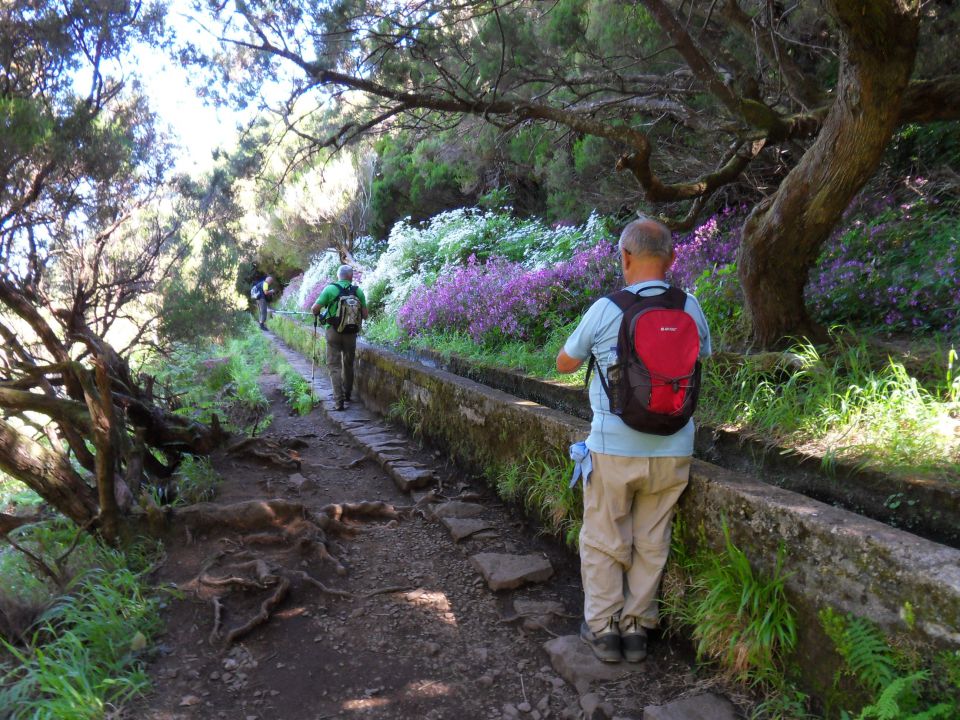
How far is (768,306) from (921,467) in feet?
5.85

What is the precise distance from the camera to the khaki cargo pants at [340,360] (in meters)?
8.91

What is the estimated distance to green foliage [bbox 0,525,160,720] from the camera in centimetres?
279

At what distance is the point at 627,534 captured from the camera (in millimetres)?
3025

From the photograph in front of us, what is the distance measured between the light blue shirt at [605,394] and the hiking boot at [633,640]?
82 centimetres

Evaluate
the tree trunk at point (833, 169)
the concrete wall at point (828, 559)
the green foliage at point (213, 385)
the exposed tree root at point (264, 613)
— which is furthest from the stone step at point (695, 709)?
the green foliage at point (213, 385)

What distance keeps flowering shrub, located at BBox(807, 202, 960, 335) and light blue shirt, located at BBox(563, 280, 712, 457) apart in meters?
2.32

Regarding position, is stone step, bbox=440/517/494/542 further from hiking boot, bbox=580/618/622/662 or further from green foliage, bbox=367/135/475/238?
green foliage, bbox=367/135/475/238

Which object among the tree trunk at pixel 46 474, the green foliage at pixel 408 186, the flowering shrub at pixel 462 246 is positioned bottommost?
the tree trunk at pixel 46 474

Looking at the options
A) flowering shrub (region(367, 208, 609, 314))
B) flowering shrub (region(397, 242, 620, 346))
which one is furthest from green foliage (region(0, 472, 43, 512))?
flowering shrub (region(367, 208, 609, 314))

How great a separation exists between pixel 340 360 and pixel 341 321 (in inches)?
28.4

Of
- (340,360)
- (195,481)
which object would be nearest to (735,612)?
(195,481)

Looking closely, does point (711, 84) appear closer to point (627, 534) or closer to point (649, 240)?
point (649, 240)

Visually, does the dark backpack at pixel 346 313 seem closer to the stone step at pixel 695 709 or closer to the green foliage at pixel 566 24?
the green foliage at pixel 566 24

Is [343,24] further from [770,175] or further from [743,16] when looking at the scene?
[770,175]
